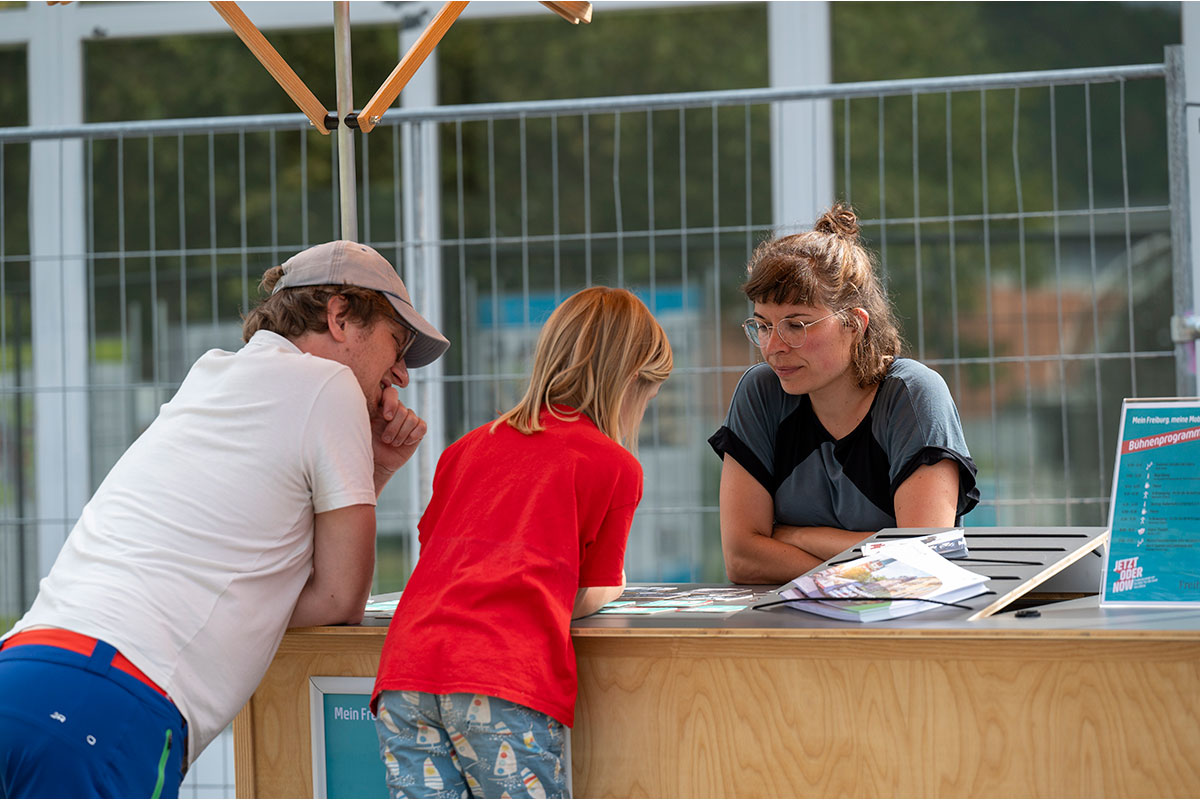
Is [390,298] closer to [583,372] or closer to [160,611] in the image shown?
[583,372]

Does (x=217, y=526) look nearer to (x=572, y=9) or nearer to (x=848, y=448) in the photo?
(x=848, y=448)

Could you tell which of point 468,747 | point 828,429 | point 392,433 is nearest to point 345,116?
point 392,433

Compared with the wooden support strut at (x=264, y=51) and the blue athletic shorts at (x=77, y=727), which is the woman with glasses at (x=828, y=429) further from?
the blue athletic shorts at (x=77, y=727)

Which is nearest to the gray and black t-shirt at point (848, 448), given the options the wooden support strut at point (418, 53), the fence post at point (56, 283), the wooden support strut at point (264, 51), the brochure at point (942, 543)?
the brochure at point (942, 543)

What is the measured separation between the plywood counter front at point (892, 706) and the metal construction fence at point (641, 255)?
5.73 feet

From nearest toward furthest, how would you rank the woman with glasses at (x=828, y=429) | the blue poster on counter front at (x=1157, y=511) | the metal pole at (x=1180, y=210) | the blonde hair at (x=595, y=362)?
1. the blue poster on counter front at (x=1157, y=511)
2. the blonde hair at (x=595, y=362)
3. the woman with glasses at (x=828, y=429)
4. the metal pole at (x=1180, y=210)

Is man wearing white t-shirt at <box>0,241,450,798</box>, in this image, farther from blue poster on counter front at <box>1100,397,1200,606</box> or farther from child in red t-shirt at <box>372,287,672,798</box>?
blue poster on counter front at <box>1100,397,1200,606</box>

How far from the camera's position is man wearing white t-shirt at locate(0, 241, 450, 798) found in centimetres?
164

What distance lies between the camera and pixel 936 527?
2.31m

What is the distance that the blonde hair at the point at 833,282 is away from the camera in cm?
241

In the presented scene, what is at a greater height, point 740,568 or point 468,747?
point 740,568

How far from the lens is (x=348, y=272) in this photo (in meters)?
2.01

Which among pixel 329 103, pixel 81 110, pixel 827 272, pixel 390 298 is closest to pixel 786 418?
pixel 827 272

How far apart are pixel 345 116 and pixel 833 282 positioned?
106 centimetres
